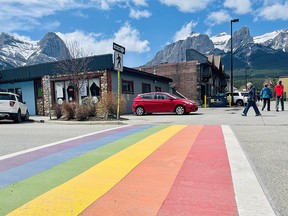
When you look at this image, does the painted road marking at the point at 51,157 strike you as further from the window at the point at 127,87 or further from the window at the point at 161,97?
the window at the point at 127,87

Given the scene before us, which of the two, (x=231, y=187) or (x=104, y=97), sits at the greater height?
(x=104, y=97)

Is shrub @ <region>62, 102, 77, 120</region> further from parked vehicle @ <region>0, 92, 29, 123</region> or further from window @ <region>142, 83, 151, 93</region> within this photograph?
window @ <region>142, 83, 151, 93</region>

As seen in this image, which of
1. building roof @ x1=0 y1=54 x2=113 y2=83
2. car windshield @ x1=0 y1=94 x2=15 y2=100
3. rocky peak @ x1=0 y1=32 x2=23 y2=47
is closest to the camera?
car windshield @ x1=0 y1=94 x2=15 y2=100

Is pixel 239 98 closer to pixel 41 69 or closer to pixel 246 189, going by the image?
→ pixel 41 69

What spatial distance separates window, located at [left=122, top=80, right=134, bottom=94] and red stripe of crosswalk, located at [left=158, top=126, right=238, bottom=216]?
15663mm

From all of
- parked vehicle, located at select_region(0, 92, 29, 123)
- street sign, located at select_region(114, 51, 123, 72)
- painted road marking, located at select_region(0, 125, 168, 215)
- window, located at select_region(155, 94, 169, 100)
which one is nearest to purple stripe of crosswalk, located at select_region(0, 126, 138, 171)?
painted road marking, located at select_region(0, 125, 168, 215)

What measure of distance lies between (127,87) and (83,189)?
59.6 feet

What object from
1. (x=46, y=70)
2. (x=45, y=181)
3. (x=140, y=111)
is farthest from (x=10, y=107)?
(x=45, y=181)

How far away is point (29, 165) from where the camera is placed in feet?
16.9

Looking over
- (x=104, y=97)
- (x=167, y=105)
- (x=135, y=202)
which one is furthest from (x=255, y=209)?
(x=167, y=105)

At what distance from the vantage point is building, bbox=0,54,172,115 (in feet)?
64.2

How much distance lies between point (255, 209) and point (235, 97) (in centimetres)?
2834

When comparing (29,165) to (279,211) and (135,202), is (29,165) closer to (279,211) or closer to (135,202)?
(135,202)

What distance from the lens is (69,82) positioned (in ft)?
69.8
